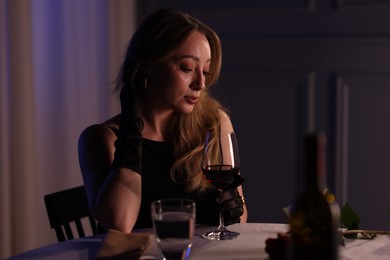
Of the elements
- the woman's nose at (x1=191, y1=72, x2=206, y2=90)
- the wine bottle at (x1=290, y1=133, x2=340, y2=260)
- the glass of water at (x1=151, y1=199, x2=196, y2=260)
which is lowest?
the glass of water at (x1=151, y1=199, x2=196, y2=260)

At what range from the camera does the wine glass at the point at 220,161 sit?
130 cm

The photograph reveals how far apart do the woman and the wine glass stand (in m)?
0.24

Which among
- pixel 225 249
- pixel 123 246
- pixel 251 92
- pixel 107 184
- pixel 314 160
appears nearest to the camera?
pixel 314 160

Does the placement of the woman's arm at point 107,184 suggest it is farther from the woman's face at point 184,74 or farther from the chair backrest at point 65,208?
the woman's face at point 184,74

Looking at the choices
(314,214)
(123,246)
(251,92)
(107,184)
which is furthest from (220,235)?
(251,92)

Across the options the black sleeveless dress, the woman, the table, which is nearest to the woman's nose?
the woman

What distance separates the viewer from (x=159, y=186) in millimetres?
1761

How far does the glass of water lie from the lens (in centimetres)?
103

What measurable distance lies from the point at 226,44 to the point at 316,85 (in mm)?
522

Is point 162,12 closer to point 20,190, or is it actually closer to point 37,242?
point 20,190

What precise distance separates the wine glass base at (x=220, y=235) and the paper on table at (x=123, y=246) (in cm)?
20

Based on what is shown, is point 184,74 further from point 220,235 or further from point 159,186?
point 220,235

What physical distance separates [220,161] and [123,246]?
31 cm

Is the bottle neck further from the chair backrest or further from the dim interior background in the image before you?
the dim interior background
